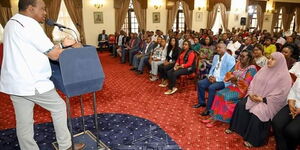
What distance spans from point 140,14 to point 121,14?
982mm

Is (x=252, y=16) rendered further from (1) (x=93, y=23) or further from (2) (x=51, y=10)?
(2) (x=51, y=10)

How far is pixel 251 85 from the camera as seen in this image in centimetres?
298

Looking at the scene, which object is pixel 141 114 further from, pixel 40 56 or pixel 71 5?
pixel 71 5

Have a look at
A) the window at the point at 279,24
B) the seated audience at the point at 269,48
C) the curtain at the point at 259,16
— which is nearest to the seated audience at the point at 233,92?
the seated audience at the point at 269,48

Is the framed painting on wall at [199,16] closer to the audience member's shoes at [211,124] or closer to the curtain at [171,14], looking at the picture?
the curtain at [171,14]

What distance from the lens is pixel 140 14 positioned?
36.3 ft

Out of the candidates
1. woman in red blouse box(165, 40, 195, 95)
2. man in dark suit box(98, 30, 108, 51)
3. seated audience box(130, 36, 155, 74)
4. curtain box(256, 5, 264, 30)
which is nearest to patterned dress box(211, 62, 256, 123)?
woman in red blouse box(165, 40, 195, 95)

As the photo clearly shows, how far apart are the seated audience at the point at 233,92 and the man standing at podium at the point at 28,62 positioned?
2.23 meters

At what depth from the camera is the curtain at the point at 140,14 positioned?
10.9 m

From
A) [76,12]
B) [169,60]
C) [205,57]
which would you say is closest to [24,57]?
[169,60]

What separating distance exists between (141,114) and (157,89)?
4.43ft

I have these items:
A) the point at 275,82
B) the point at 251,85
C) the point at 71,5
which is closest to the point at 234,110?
the point at 251,85

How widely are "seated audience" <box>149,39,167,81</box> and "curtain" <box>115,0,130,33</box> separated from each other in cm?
538

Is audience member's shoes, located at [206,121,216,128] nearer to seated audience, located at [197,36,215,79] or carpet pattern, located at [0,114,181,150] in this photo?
carpet pattern, located at [0,114,181,150]
